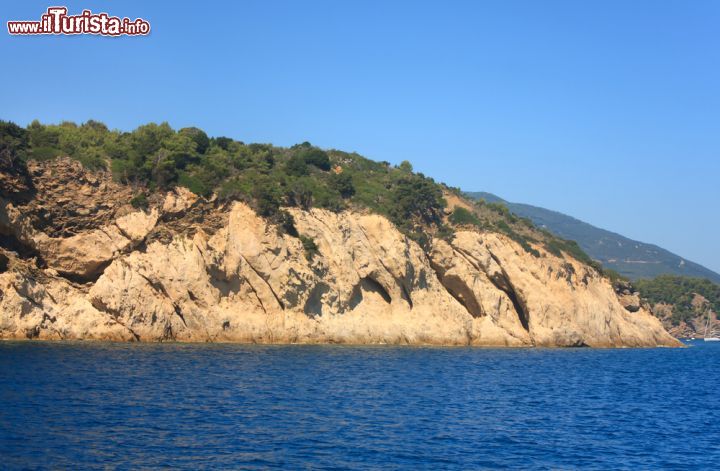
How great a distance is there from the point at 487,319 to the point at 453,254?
6.43m

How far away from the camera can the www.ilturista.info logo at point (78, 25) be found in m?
42.1

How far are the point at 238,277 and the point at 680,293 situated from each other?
118 metres

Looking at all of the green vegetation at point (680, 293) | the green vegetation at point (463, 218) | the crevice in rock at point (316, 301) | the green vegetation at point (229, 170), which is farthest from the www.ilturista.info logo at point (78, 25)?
the green vegetation at point (680, 293)

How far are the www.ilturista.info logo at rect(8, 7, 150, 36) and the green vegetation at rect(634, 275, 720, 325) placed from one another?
388 feet

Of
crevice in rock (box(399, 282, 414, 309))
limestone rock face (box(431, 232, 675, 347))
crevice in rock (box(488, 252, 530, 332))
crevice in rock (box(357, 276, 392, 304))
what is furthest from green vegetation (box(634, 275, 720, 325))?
crevice in rock (box(357, 276, 392, 304))

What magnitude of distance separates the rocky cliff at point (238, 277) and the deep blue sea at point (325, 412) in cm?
439

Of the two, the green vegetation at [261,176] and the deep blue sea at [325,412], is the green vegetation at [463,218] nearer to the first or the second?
the green vegetation at [261,176]

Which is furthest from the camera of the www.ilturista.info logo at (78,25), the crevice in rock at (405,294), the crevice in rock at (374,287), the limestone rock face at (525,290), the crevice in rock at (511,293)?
the crevice in rock at (511,293)

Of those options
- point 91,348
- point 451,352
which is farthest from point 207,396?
point 451,352

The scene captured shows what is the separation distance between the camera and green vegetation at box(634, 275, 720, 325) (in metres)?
141

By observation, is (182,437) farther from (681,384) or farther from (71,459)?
(681,384)

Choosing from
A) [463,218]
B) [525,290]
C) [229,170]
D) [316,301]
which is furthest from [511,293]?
[229,170]

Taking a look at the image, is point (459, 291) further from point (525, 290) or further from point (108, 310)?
point (108, 310)

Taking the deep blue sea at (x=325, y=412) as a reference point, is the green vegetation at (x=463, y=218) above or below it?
above
